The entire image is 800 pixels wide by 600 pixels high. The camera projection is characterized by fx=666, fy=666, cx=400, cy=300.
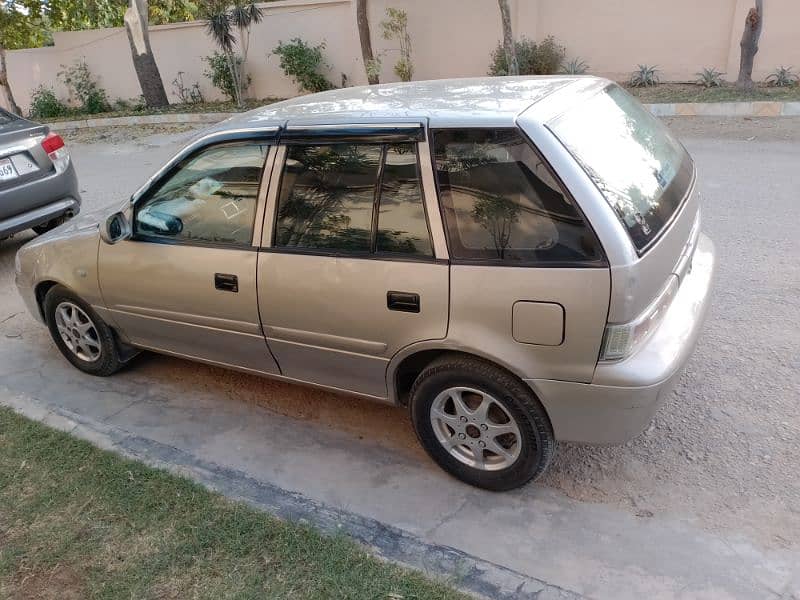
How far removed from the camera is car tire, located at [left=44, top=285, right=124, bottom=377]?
4.16 m

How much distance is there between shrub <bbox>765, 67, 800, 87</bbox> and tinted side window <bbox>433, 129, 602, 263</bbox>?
10.5 metres

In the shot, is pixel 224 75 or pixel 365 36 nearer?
pixel 365 36

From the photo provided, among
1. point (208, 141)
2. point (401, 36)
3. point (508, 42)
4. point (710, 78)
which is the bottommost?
point (710, 78)

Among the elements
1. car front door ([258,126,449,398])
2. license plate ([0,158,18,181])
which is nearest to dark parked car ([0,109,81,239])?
license plate ([0,158,18,181])

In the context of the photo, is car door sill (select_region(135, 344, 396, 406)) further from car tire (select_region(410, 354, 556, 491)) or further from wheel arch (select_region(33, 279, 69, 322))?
wheel arch (select_region(33, 279, 69, 322))

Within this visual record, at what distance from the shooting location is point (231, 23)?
14.6 m

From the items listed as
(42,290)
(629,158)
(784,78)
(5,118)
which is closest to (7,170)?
(5,118)

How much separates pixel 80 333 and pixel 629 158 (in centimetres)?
345

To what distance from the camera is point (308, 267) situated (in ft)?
10.2

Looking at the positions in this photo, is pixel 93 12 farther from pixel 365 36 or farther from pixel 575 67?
pixel 575 67

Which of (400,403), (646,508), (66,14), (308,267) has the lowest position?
(646,508)

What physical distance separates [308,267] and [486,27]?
1158 centimetres

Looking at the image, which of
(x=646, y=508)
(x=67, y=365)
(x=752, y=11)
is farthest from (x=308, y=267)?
(x=752, y=11)

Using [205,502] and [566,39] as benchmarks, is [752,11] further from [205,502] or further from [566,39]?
[205,502]
